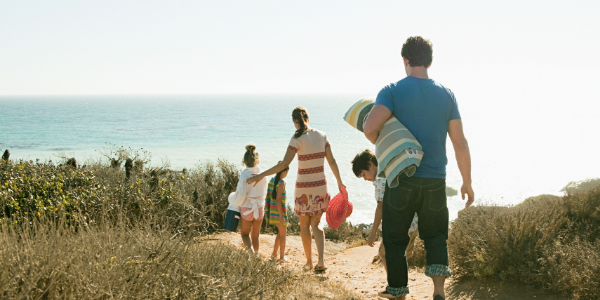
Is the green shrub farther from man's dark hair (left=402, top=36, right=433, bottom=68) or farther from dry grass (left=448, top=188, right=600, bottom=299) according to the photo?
dry grass (left=448, top=188, right=600, bottom=299)

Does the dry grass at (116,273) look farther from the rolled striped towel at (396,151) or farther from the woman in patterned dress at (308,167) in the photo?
the woman in patterned dress at (308,167)

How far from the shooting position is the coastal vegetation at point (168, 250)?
3039mm

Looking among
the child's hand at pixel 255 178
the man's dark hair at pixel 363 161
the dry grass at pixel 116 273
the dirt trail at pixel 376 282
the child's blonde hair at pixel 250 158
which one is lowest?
the dirt trail at pixel 376 282

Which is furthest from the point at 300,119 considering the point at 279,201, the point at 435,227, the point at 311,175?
the point at 435,227

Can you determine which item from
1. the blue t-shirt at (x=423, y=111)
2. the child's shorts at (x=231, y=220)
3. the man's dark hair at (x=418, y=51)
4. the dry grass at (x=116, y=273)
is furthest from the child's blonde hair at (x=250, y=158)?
the man's dark hair at (x=418, y=51)

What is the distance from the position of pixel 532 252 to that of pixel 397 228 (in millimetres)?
2054

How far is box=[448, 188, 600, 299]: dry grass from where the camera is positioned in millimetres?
4195

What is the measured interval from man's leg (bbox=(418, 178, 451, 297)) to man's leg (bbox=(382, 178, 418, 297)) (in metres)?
0.10

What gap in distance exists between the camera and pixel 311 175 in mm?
5820

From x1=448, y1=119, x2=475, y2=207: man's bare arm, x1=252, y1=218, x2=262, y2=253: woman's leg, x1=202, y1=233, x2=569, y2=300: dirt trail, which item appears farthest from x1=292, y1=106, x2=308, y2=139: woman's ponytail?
x1=448, y1=119, x2=475, y2=207: man's bare arm

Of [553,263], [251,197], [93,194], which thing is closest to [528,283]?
[553,263]

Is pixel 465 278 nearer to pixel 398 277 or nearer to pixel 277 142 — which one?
pixel 398 277

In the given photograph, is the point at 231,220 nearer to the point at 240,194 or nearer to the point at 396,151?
the point at 240,194

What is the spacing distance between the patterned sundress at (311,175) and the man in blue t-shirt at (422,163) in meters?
2.15
